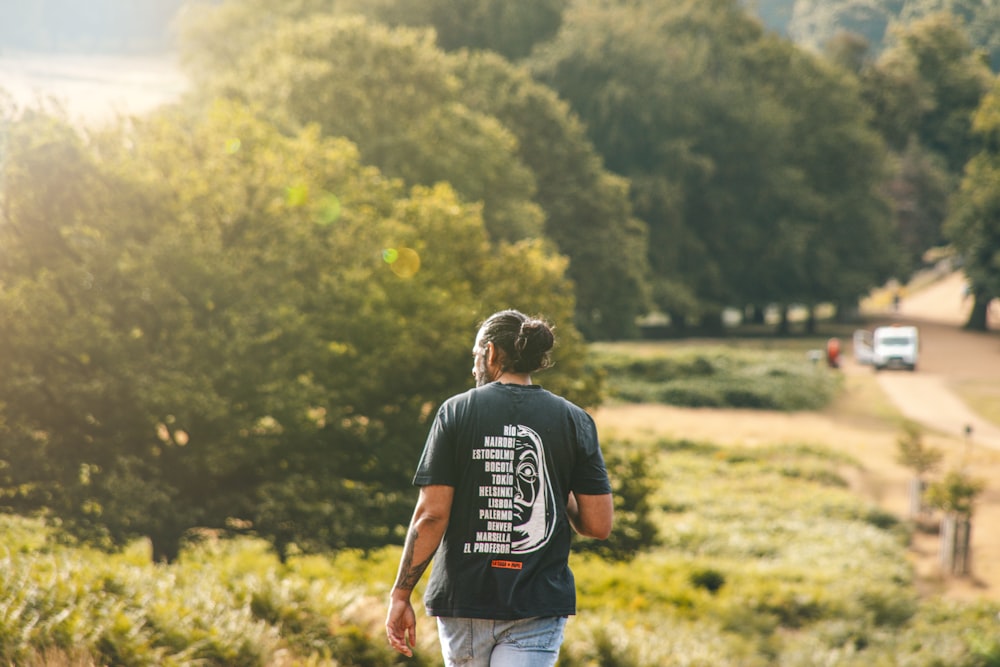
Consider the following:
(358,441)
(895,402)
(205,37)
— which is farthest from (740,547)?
(205,37)

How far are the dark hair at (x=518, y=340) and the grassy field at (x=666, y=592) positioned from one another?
3.39 meters

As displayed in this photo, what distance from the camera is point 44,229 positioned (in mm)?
19297

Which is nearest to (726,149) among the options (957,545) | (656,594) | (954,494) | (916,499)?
(916,499)

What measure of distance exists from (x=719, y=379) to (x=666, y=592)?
28.0 meters

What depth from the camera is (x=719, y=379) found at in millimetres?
48469

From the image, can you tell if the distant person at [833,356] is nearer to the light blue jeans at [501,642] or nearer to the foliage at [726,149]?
the foliage at [726,149]

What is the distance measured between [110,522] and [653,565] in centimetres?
1071

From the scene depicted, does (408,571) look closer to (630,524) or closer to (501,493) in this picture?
(501,493)

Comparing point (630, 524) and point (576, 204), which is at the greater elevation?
point (576, 204)

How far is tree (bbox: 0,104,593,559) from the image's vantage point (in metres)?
18.3

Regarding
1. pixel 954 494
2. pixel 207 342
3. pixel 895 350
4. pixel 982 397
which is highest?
pixel 895 350

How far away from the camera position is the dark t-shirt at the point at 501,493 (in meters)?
4.22

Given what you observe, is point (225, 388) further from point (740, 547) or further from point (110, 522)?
point (740, 547)

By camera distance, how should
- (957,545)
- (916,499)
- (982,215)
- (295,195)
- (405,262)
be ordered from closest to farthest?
(295,195)
(405,262)
(957,545)
(916,499)
(982,215)
